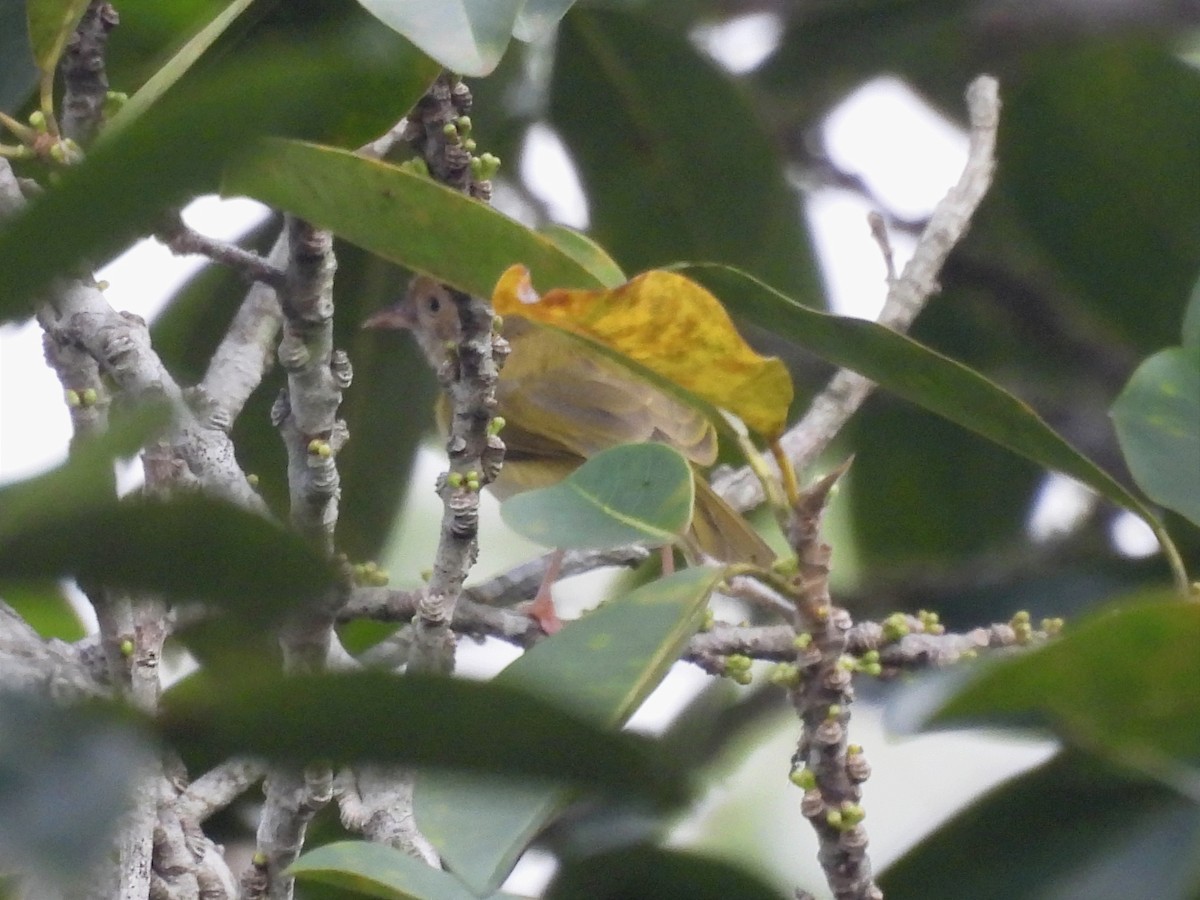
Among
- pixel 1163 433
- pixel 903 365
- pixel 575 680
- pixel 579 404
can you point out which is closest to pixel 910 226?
pixel 579 404

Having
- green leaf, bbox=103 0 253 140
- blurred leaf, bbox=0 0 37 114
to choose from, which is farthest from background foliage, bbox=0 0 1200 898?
green leaf, bbox=103 0 253 140

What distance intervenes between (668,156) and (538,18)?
5.30 ft

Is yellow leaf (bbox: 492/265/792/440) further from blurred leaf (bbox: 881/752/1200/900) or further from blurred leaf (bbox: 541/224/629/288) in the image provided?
blurred leaf (bbox: 541/224/629/288)

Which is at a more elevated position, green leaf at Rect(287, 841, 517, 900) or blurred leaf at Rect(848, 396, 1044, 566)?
blurred leaf at Rect(848, 396, 1044, 566)

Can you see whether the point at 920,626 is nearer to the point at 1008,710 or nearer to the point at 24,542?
the point at 1008,710

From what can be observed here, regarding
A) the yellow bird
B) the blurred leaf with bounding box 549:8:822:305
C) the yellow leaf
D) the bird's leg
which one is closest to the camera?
the yellow leaf

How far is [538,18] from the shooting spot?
179cm

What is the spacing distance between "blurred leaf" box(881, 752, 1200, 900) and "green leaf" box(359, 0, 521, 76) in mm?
876

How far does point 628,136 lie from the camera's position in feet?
11.2

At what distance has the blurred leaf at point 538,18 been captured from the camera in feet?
5.80

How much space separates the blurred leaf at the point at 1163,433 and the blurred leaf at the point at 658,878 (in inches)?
33.0

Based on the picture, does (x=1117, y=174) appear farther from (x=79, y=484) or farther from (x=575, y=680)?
(x=79, y=484)

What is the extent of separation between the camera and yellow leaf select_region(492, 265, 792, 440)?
4.58ft

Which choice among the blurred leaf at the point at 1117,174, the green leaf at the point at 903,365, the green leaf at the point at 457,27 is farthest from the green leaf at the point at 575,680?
the blurred leaf at the point at 1117,174
